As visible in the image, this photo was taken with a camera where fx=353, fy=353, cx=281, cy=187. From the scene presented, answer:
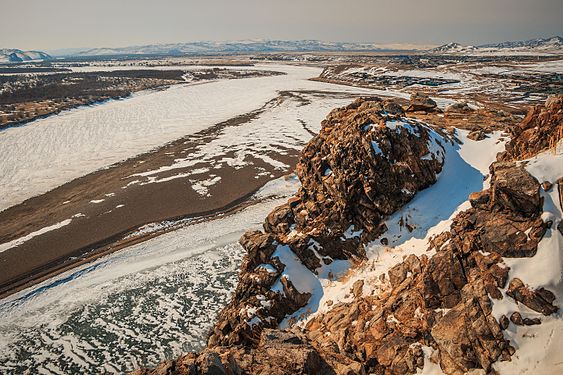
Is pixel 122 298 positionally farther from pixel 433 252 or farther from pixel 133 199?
pixel 433 252

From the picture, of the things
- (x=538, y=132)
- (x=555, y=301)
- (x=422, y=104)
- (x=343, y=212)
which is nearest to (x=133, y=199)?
(x=343, y=212)

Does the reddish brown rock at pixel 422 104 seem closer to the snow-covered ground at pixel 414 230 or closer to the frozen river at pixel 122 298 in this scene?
the snow-covered ground at pixel 414 230

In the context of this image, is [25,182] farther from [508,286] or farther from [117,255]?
[508,286]

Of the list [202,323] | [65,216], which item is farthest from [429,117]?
[65,216]

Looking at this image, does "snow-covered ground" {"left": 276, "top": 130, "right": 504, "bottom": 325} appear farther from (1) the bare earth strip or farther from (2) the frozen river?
(1) the bare earth strip

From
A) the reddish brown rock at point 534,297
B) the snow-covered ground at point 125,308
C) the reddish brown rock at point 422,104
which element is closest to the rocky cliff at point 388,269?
the reddish brown rock at point 534,297

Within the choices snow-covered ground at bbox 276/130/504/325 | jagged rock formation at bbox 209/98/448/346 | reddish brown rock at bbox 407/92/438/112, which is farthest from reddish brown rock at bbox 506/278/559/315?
A: reddish brown rock at bbox 407/92/438/112
